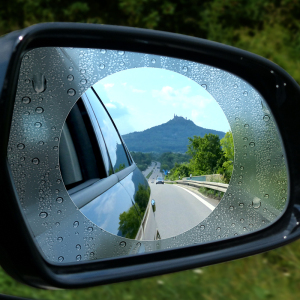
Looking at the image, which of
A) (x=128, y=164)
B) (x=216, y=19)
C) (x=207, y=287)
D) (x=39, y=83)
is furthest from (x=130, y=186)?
(x=216, y=19)

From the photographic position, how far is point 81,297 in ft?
10.7

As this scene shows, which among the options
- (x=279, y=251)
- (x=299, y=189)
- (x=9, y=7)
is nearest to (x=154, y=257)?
(x=299, y=189)

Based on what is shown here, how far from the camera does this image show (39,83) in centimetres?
125

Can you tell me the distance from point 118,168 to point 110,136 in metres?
0.16

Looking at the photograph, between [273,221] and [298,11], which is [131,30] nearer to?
[273,221]

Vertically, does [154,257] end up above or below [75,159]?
below

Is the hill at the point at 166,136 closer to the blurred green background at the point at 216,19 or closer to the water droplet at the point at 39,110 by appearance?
the water droplet at the point at 39,110

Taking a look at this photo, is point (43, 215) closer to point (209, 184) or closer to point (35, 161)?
point (35, 161)

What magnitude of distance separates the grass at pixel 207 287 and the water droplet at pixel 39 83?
2454 mm

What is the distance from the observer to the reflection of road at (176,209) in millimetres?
1473

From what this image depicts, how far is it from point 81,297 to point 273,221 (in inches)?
84.2

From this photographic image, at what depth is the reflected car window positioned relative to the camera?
5.22ft

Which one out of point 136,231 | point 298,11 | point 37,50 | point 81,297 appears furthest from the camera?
point 298,11

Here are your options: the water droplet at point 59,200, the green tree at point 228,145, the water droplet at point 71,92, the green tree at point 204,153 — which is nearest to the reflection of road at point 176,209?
the green tree at point 204,153
